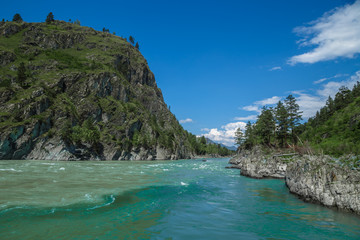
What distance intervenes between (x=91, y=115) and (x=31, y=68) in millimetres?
42098

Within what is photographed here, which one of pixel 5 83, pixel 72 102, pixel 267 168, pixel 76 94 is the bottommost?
pixel 267 168

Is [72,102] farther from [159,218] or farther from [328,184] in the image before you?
[328,184]

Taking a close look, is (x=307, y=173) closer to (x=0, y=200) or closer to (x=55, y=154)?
(x=0, y=200)

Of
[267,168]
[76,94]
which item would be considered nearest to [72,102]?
[76,94]

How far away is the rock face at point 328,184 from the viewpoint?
44.6 ft

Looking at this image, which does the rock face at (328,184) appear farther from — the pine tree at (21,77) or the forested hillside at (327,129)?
the pine tree at (21,77)

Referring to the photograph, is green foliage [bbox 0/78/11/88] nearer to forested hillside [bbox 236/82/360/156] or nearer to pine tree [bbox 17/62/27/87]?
pine tree [bbox 17/62/27/87]

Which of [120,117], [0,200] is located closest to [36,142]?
[120,117]

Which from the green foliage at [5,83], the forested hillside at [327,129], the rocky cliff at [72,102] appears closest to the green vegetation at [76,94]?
the rocky cliff at [72,102]

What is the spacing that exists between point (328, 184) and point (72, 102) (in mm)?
119942

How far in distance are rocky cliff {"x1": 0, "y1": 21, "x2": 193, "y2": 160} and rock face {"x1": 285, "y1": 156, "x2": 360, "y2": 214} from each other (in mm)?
84819

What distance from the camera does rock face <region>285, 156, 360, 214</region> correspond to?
1359 cm

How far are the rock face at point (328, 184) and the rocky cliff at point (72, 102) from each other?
278ft

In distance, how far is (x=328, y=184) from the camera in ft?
50.6
